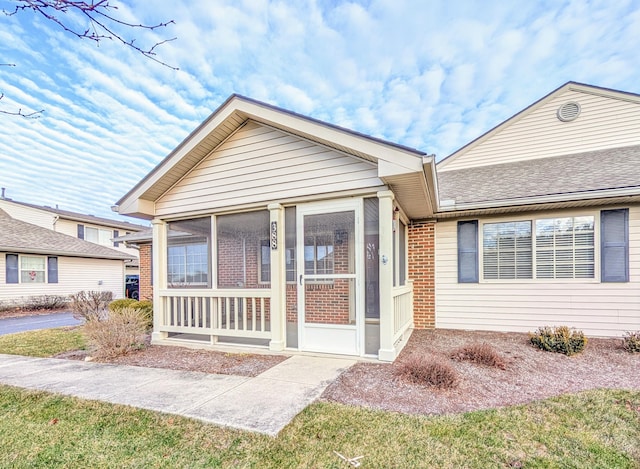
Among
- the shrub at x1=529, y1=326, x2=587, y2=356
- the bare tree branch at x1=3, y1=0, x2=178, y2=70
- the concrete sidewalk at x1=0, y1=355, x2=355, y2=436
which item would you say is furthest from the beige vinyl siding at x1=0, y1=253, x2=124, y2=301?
the shrub at x1=529, y1=326, x2=587, y2=356

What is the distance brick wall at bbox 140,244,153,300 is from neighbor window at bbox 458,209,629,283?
10.5m

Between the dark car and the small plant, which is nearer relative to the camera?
the small plant

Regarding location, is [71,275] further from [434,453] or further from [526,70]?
[526,70]

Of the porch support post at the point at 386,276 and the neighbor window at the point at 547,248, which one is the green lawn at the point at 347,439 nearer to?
the porch support post at the point at 386,276

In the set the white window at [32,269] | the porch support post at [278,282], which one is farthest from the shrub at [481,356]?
the white window at [32,269]

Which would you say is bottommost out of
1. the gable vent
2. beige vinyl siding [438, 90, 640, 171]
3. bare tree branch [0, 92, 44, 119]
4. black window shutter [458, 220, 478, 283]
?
black window shutter [458, 220, 478, 283]

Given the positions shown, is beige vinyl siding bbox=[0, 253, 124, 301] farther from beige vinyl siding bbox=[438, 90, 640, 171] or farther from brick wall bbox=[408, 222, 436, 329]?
beige vinyl siding bbox=[438, 90, 640, 171]

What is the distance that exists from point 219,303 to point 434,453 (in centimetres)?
441

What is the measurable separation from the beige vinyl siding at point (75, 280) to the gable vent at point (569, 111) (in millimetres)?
22327

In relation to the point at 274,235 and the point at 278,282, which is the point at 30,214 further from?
the point at 278,282

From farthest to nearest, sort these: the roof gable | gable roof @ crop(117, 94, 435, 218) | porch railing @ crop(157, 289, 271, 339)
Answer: the roof gable, porch railing @ crop(157, 289, 271, 339), gable roof @ crop(117, 94, 435, 218)

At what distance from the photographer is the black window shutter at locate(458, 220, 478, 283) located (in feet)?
23.5

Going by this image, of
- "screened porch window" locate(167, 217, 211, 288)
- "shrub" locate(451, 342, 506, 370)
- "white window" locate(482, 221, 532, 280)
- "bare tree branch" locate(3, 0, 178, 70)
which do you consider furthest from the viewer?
"white window" locate(482, 221, 532, 280)

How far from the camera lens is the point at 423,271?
7.59 metres
